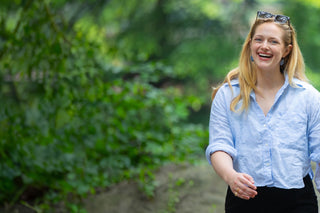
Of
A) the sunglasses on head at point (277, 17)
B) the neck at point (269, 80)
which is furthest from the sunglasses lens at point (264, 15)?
the neck at point (269, 80)

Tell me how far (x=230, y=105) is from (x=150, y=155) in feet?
9.38

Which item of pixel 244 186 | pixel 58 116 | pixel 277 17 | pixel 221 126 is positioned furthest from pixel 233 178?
pixel 58 116

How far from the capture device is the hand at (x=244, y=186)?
69.2 inches

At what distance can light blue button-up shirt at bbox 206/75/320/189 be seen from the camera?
1928mm

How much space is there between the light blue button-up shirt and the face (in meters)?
0.13

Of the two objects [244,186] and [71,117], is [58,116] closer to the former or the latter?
[71,117]

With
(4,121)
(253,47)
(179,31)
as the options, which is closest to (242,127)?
(253,47)

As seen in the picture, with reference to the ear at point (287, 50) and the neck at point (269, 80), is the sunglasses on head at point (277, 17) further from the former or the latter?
the neck at point (269, 80)

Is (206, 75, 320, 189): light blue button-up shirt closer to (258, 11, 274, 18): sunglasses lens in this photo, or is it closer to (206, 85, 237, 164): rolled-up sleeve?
(206, 85, 237, 164): rolled-up sleeve

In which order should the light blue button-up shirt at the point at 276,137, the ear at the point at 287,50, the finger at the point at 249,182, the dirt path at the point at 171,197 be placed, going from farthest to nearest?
the dirt path at the point at 171,197 < the ear at the point at 287,50 < the light blue button-up shirt at the point at 276,137 < the finger at the point at 249,182

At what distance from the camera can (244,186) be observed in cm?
177

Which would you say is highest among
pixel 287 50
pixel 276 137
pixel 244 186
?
pixel 287 50

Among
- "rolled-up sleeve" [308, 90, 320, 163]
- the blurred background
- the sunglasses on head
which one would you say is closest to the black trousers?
"rolled-up sleeve" [308, 90, 320, 163]

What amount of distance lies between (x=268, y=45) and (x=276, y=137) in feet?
1.29
